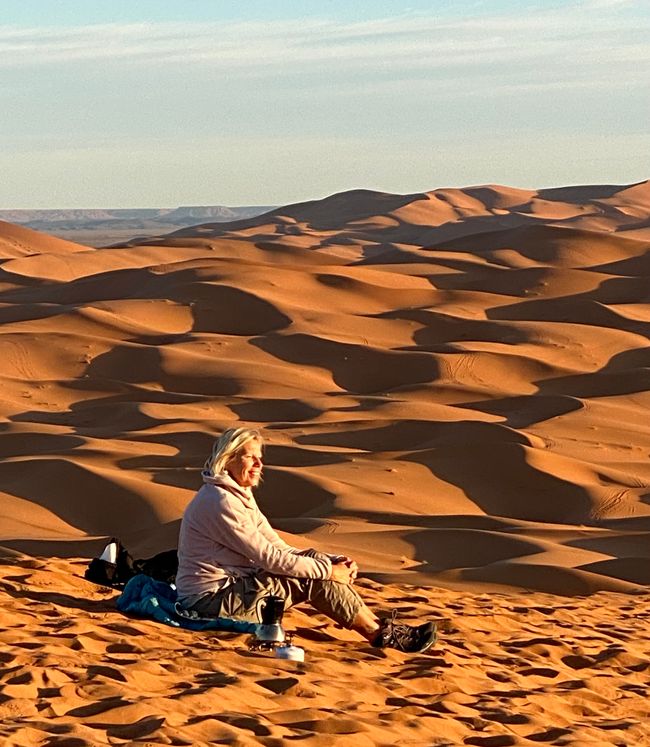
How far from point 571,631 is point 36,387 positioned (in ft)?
42.9

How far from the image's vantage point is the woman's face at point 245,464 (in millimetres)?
7184

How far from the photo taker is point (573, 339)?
Result: 2473 cm

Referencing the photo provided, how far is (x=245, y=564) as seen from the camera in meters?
7.38

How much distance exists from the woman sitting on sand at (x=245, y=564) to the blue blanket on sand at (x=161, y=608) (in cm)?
5

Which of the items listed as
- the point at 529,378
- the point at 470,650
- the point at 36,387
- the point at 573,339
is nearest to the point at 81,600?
the point at 470,650

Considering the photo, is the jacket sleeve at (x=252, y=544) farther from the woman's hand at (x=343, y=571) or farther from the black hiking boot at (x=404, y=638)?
the black hiking boot at (x=404, y=638)

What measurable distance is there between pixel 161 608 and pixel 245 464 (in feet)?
3.20

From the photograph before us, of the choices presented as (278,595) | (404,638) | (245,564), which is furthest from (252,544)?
(404,638)

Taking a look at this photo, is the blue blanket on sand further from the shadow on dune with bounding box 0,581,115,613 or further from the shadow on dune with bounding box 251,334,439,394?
the shadow on dune with bounding box 251,334,439,394

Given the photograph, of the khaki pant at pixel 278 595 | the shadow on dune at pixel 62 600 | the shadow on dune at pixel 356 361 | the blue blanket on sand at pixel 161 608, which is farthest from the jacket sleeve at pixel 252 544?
the shadow on dune at pixel 356 361

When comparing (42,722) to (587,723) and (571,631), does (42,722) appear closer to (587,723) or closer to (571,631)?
(587,723)

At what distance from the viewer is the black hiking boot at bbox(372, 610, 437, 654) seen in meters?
7.46

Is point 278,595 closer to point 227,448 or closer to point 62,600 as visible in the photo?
point 227,448

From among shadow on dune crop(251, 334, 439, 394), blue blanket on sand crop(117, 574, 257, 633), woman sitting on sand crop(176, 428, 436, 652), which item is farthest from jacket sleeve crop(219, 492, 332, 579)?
shadow on dune crop(251, 334, 439, 394)
